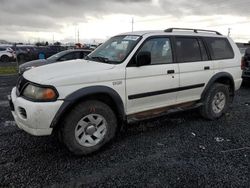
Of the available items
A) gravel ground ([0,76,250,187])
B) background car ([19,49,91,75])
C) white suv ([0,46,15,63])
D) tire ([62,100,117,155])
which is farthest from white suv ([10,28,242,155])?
white suv ([0,46,15,63])

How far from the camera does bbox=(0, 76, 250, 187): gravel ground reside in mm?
2992

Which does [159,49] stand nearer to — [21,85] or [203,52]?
[203,52]

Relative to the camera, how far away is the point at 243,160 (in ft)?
11.6

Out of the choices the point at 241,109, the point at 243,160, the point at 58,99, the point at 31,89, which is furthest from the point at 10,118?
the point at 241,109

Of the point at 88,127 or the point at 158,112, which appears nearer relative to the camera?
the point at 88,127

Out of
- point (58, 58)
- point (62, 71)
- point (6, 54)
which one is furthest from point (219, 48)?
point (6, 54)

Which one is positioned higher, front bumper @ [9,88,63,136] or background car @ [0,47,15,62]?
background car @ [0,47,15,62]

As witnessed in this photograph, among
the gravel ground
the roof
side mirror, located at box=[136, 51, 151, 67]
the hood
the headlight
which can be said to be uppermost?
the roof

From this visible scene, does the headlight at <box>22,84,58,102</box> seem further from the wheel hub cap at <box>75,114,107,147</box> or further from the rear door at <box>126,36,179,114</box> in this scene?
the rear door at <box>126,36,179,114</box>

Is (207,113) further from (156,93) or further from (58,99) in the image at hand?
(58,99)

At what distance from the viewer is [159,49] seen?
433 cm

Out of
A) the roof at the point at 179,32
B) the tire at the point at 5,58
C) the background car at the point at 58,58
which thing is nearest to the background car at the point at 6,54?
the tire at the point at 5,58

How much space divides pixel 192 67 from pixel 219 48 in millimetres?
1114

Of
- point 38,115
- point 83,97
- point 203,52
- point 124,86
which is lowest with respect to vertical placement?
point 38,115
